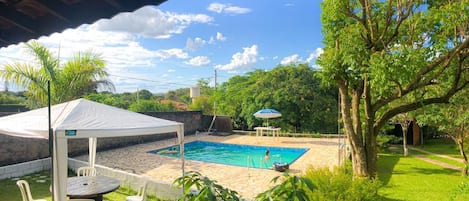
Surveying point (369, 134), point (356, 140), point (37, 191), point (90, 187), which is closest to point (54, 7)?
point (90, 187)

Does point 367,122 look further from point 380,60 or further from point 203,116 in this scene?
point 203,116

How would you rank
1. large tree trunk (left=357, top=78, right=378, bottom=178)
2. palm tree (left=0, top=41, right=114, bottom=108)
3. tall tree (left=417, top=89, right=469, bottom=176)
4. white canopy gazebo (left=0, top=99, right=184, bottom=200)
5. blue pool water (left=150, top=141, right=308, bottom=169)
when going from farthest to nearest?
blue pool water (left=150, top=141, right=308, bottom=169)
palm tree (left=0, top=41, right=114, bottom=108)
tall tree (left=417, top=89, right=469, bottom=176)
large tree trunk (left=357, top=78, right=378, bottom=178)
white canopy gazebo (left=0, top=99, right=184, bottom=200)

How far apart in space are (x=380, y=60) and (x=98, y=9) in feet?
20.3

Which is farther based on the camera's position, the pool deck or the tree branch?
the pool deck

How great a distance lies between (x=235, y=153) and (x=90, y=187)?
36.7 feet

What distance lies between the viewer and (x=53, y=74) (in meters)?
11.9

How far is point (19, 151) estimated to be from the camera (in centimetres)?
1084

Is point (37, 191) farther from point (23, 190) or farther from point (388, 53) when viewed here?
point (388, 53)

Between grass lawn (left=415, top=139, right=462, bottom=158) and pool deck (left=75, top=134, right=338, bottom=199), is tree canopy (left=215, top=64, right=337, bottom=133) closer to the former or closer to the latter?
pool deck (left=75, top=134, right=338, bottom=199)

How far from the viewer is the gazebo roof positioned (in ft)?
5.48

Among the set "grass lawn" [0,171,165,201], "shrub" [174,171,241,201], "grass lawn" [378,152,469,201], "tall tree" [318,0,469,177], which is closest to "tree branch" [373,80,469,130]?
"tall tree" [318,0,469,177]

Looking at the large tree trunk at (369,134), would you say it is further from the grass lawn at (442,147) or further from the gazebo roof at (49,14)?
the grass lawn at (442,147)

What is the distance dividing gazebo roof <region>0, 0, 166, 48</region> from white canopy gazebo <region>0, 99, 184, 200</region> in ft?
11.7

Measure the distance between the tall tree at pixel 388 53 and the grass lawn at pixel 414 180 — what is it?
3.08 ft
